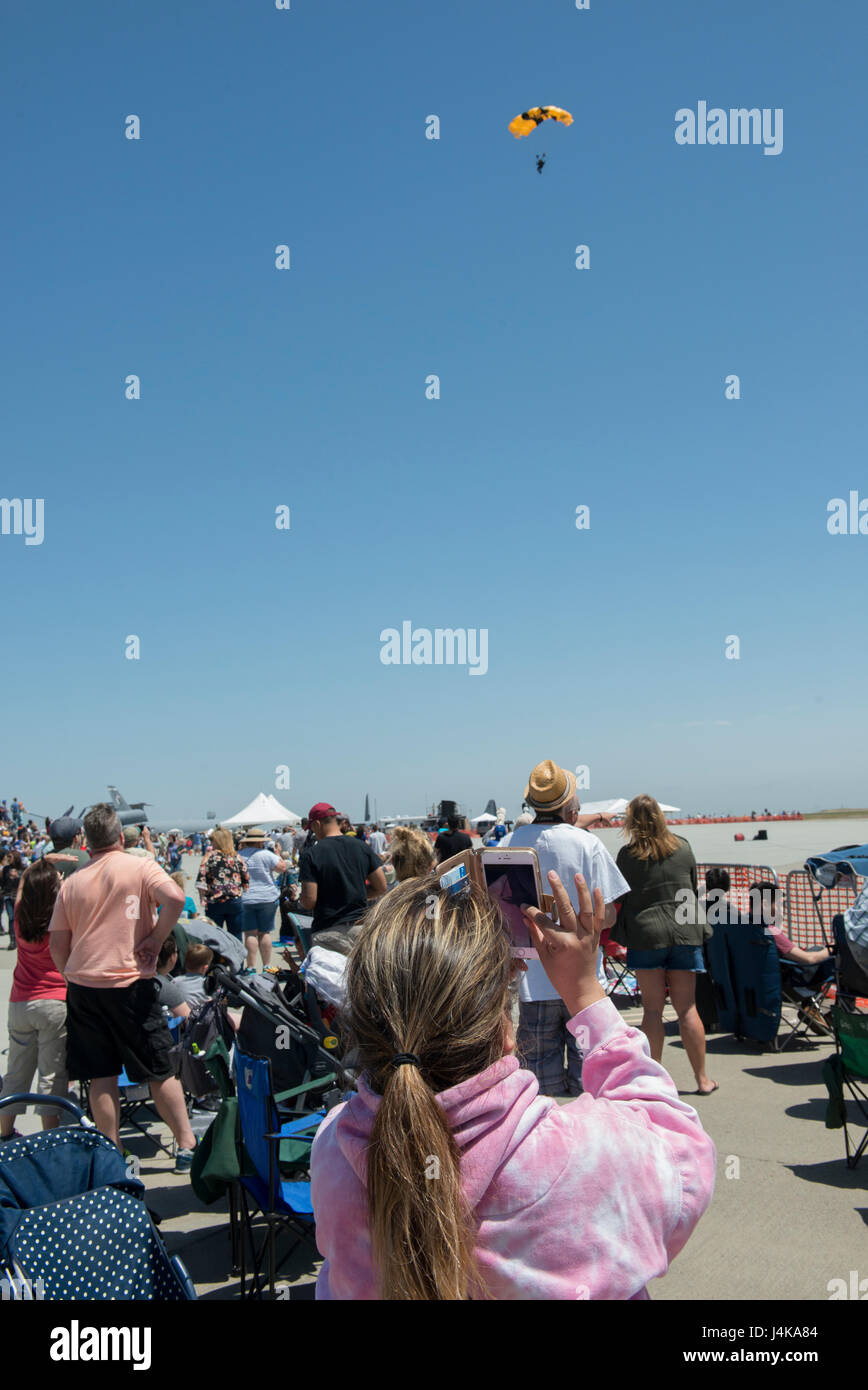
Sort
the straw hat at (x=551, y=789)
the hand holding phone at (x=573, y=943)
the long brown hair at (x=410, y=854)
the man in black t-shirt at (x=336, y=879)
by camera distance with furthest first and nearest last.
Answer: the man in black t-shirt at (x=336, y=879) → the long brown hair at (x=410, y=854) → the straw hat at (x=551, y=789) → the hand holding phone at (x=573, y=943)

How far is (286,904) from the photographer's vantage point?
12445 mm

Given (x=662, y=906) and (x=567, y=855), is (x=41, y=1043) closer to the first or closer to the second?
(x=567, y=855)

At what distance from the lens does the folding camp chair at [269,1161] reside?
3605 mm

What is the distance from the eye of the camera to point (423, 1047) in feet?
4.42

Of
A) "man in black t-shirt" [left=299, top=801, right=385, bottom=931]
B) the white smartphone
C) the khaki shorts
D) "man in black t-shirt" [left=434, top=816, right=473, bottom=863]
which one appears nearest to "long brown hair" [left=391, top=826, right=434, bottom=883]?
"man in black t-shirt" [left=299, top=801, right=385, bottom=931]

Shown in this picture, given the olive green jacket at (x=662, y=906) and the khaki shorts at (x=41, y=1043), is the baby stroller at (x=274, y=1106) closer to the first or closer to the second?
the khaki shorts at (x=41, y=1043)

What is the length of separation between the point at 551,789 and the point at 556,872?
0.39m

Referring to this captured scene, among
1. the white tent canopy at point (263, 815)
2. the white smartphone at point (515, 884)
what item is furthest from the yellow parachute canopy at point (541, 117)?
the white smartphone at point (515, 884)

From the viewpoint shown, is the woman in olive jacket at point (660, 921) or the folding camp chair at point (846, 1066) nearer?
the folding camp chair at point (846, 1066)

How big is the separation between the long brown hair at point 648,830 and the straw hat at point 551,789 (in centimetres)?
146

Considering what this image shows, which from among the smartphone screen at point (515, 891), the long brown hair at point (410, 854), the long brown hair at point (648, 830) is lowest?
the long brown hair at point (410, 854)

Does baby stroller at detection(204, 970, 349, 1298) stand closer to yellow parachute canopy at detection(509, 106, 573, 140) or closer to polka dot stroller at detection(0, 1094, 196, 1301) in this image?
polka dot stroller at detection(0, 1094, 196, 1301)

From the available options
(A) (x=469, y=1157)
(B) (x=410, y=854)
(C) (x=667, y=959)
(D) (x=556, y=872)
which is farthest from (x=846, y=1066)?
(A) (x=469, y=1157)

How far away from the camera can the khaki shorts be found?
5.29m
